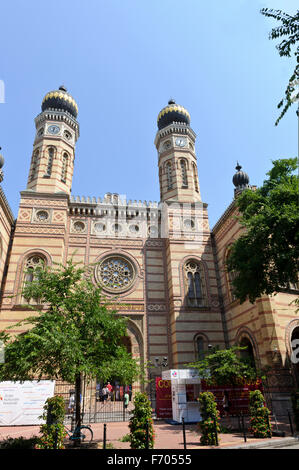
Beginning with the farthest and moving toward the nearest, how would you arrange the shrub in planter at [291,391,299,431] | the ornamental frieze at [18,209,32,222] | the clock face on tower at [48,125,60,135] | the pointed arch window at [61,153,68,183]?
1. the clock face on tower at [48,125,60,135]
2. the pointed arch window at [61,153,68,183]
3. the ornamental frieze at [18,209,32,222]
4. the shrub in planter at [291,391,299,431]

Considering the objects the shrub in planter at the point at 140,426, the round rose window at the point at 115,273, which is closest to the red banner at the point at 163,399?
the round rose window at the point at 115,273

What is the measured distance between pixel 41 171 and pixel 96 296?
46.9ft

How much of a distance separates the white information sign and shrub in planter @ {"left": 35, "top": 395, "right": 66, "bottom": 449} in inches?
246

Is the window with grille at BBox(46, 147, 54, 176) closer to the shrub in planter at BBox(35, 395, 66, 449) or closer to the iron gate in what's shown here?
the iron gate

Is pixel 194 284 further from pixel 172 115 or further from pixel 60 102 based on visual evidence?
pixel 60 102

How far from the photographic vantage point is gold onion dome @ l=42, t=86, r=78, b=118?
24266 mm

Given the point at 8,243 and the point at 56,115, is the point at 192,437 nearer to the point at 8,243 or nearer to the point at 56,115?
the point at 8,243

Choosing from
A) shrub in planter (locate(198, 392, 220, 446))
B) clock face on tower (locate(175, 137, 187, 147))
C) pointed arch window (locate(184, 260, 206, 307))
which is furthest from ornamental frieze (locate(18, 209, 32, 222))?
shrub in planter (locate(198, 392, 220, 446))

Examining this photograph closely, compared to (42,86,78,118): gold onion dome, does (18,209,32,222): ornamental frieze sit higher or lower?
lower

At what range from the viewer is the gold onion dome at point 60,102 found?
79.6 feet

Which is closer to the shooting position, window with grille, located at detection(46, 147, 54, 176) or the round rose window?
the round rose window

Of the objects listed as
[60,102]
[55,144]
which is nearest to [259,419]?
[55,144]

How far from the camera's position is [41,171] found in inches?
860

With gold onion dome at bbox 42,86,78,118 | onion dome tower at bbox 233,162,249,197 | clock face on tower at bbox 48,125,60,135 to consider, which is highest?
gold onion dome at bbox 42,86,78,118
